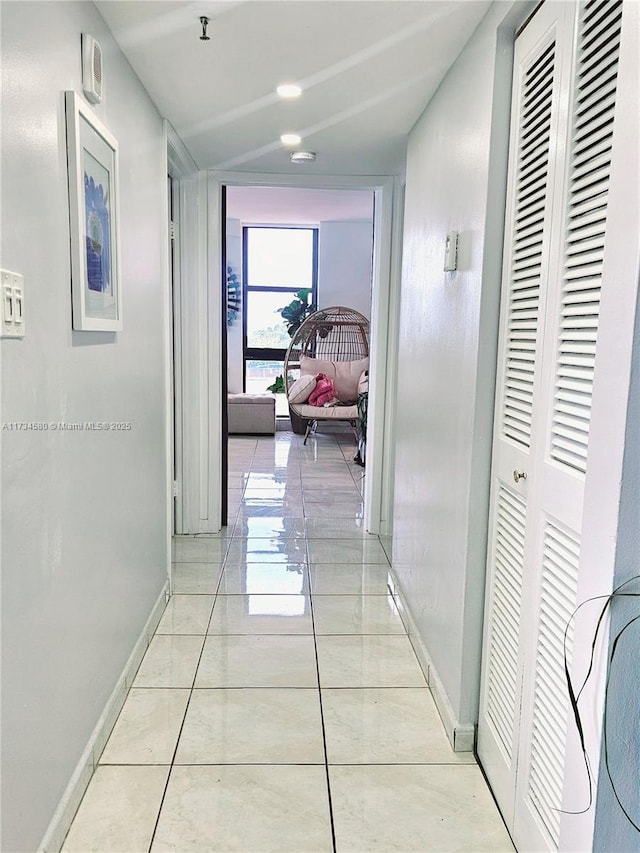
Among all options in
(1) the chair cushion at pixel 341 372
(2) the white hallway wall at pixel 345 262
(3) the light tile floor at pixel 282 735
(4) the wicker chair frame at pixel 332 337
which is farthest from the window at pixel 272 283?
(3) the light tile floor at pixel 282 735

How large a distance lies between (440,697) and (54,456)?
150 cm

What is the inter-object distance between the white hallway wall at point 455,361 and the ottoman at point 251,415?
4766 mm

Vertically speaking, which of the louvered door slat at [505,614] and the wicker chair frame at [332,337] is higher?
the wicker chair frame at [332,337]

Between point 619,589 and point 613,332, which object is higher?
point 613,332

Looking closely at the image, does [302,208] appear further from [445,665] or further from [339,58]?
[445,665]

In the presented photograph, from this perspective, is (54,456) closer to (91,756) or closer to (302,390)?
(91,756)

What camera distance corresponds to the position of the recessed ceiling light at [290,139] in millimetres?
3215

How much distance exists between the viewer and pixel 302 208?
7629mm

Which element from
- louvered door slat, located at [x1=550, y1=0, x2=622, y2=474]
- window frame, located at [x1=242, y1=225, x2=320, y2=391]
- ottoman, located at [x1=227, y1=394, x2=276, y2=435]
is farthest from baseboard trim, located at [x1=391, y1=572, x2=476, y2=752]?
window frame, located at [x1=242, y1=225, x2=320, y2=391]

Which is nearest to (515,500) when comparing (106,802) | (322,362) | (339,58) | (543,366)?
(543,366)

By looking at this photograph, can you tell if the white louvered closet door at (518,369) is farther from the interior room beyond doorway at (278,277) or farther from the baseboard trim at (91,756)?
the interior room beyond doorway at (278,277)

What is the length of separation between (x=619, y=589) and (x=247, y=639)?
2.01 m

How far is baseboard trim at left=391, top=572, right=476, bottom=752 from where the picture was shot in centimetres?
209

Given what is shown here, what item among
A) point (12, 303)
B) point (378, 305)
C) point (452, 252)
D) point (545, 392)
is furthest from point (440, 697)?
point (378, 305)
